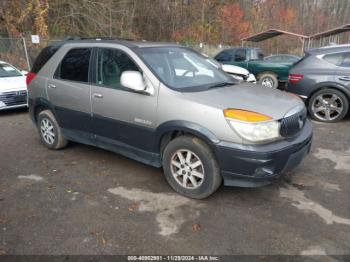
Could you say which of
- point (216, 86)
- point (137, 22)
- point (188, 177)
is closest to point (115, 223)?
point (188, 177)

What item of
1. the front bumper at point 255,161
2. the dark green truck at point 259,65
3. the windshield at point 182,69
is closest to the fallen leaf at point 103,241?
the front bumper at point 255,161

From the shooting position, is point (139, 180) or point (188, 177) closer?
point (188, 177)

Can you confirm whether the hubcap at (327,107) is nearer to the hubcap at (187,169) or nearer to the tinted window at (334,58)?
the tinted window at (334,58)

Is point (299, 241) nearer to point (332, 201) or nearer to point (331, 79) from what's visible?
point (332, 201)

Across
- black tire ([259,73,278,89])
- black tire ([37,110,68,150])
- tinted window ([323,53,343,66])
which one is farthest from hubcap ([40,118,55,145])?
black tire ([259,73,278,89])

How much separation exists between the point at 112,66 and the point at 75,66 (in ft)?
2.49

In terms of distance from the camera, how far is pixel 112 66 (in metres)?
3.97

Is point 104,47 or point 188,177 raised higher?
point 104,47

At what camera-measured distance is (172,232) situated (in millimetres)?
2920

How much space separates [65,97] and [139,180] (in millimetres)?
1700

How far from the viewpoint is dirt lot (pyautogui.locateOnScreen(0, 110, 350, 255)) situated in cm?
274

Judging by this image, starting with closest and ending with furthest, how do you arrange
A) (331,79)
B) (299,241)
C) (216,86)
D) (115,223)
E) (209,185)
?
(299,241)
(115,223)
(209,185)
(216,86)
(331,79)

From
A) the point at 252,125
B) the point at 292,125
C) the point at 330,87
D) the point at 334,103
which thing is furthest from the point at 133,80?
the point at 334,103

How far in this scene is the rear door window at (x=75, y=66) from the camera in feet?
13.9
